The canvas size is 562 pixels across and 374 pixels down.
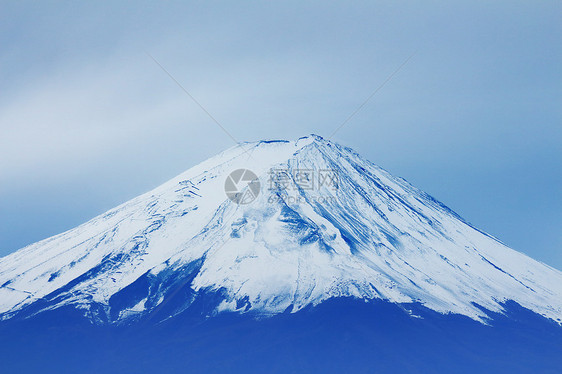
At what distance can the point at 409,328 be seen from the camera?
5847 cm

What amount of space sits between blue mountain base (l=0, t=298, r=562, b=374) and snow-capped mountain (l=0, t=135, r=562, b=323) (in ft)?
4.49

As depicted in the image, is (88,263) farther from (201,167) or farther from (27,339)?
(201,167)

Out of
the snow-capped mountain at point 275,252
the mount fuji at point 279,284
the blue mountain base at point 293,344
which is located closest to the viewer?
the blue mountain base at point 293,344

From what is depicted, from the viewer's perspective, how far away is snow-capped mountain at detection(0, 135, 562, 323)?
62188mm

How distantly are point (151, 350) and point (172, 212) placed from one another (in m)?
18.2

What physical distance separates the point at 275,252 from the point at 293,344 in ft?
33.8

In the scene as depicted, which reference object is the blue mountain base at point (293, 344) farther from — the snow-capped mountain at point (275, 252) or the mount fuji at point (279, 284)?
the snow-capped mountain at point (275, 252)

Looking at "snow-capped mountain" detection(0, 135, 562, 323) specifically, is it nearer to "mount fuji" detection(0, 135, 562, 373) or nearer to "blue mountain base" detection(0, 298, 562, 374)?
"mount fuji" detection(0, 135, 562, 373)

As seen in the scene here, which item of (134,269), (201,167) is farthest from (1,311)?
(201,167)

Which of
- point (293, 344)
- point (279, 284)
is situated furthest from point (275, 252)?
point (293, 344)

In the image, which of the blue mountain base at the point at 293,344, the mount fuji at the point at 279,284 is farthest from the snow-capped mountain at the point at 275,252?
the blue mountain base at the point at 293,344

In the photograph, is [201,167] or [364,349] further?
[201,167]

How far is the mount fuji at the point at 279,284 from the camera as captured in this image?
56.8m

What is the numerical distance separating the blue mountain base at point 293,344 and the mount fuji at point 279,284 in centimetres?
13
